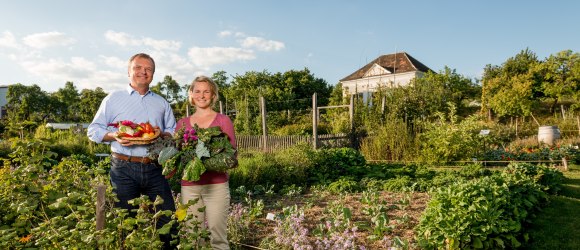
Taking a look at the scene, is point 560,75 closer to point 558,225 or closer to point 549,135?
point 549,135

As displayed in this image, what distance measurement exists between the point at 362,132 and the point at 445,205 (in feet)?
29.9

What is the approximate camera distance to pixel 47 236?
7.57ft

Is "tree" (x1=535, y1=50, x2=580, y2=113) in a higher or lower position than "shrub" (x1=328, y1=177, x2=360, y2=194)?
higher

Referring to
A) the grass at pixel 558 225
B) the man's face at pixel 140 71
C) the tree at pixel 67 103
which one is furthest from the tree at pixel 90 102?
the man's face at pixel 140 71

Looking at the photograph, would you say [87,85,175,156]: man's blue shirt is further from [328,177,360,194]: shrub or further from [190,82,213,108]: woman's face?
[328,177,360,194]: shrub

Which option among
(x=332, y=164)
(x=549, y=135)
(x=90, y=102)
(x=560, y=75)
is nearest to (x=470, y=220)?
(x=332, y=164)

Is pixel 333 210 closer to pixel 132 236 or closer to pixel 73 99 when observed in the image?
pixel 132 236

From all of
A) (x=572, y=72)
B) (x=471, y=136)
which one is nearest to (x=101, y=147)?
(x=471, y=136)

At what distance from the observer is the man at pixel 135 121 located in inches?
111

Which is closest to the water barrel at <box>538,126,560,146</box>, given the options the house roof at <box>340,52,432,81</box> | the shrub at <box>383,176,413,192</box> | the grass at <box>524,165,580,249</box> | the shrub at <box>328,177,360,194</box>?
the grass at <box>524,165,580,249</box>

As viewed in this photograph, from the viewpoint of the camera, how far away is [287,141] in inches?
545

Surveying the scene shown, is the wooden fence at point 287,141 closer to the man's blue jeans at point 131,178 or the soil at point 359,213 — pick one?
the soil at point 359,213

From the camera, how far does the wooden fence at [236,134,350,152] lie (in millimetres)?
12211

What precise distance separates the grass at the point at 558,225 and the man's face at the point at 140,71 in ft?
13.3
